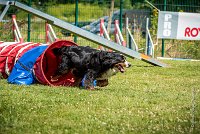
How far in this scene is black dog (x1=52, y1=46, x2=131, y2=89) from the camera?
7992mm

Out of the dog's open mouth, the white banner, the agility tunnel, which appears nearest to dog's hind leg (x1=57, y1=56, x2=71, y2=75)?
the agility tunnel

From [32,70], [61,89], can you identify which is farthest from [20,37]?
[61,89]

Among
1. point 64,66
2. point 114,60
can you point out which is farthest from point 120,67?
point 64,66

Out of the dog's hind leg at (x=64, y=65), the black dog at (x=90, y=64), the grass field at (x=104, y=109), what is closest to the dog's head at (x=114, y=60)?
the black dog at (x=90, y=64)

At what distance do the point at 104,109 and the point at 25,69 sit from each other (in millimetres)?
3255

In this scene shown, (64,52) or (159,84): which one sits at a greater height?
(64,52)

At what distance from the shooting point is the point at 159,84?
9.05 m

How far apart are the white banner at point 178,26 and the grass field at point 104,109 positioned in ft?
23.0

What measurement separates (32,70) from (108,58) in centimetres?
163

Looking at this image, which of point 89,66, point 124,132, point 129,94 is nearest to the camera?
point 124,132

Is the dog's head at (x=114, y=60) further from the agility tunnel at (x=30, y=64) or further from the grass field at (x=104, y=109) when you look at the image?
the agility tunnel at (x=30, y=64)

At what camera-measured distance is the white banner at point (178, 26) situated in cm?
1599

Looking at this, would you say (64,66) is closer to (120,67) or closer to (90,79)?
(90,79)

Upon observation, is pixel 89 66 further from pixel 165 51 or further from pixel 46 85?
pixel 165 51
